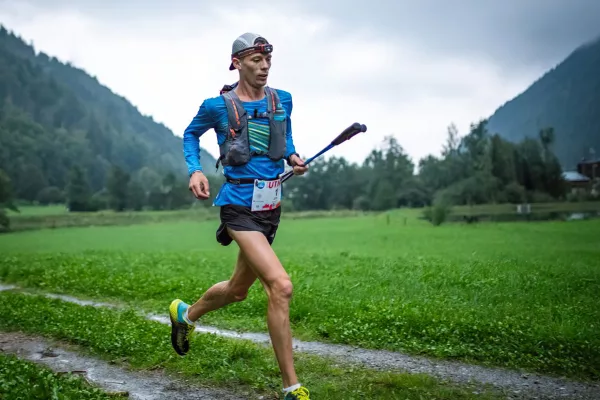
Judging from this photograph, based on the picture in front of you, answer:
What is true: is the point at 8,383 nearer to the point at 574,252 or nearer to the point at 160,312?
the point at 160,312

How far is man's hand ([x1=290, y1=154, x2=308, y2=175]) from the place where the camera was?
486 centimetres

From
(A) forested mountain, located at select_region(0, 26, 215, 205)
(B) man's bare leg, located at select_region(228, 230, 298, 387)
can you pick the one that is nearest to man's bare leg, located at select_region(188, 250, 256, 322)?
(B) man's bare leg, located at select_region(228, 230, 298, 387)

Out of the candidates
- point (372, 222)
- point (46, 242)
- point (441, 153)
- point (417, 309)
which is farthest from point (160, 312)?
point (441, 153)

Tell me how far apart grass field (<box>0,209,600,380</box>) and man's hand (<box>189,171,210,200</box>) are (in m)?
3.09

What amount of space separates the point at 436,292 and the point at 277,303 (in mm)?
5946

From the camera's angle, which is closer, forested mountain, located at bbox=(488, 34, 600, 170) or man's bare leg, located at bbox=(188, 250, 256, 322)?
man's bare leg, located at bbox=(188, 250, 256, 322)

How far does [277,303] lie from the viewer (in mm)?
4363

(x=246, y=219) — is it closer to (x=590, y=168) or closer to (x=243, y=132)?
(x=243, y=132)

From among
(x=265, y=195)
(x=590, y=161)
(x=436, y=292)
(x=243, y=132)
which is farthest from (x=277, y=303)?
(x=590, y=161)

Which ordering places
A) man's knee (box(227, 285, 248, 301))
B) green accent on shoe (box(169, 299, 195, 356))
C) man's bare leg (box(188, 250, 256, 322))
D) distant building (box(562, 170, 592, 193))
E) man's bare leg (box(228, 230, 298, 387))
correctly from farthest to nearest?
distant building (box(562, 170, 592, 193))
green accent on shoe (box(169, 299, 195, 356))
man's knee (box(227, 285, 248, 301))
man's bare leg (box(188, 250, 256, 322))
man's bare leg (box(228, 230, 298, 387))

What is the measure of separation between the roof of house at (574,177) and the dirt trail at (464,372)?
1353cm

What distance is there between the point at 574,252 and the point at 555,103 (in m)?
5.01

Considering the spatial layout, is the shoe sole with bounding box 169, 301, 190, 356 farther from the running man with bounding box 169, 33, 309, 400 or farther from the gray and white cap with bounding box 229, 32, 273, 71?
the gray and white cap with bounding box 229, 32, 273, 71

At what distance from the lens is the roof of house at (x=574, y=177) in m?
17.4
